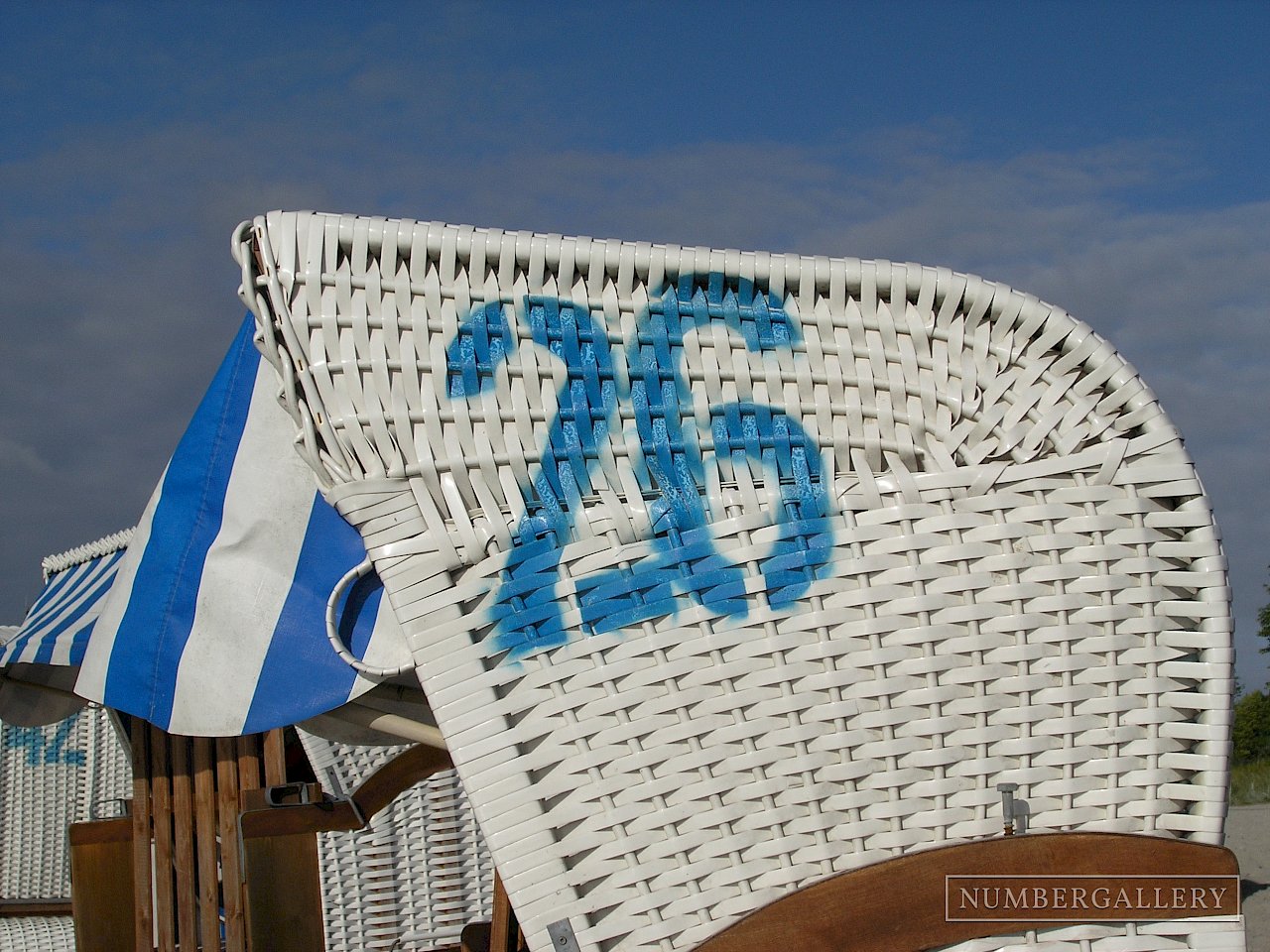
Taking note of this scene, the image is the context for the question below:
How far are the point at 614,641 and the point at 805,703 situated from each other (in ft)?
1.03

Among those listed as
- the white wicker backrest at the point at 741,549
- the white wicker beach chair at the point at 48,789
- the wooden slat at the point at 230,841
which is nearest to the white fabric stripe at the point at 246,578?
the white wicker backrest at the point at 741,549

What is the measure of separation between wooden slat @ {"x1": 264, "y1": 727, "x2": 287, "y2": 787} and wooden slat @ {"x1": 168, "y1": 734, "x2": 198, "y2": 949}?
0.89 feet

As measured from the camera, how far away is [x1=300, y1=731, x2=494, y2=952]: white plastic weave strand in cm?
501

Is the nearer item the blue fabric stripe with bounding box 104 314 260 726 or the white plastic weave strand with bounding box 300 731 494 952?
the blue fabric stripe with bounding box 104 314 260 726

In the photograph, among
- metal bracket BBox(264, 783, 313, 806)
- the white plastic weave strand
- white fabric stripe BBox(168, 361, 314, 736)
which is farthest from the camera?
the white plastic weave strand

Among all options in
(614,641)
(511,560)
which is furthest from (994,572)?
(511,560)

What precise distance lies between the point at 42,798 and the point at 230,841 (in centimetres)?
504

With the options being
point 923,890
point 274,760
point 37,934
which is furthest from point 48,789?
point 923,890

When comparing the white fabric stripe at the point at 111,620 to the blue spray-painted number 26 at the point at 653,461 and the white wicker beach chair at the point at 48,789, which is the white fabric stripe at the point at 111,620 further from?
the white wicker beach chair at the point at 48,789

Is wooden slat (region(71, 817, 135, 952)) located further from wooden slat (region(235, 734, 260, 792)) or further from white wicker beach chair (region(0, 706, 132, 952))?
white wicker beach chair (region(0, 706, 132, 952))

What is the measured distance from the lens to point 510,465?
6.48 ft

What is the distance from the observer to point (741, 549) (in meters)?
1.99

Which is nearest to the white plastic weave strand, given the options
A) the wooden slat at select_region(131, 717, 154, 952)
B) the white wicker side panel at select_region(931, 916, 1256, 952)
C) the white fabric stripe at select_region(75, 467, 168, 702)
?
the wooden slat at select_region(131, 717, 154, 952)

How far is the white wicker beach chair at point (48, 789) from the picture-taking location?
841cm
